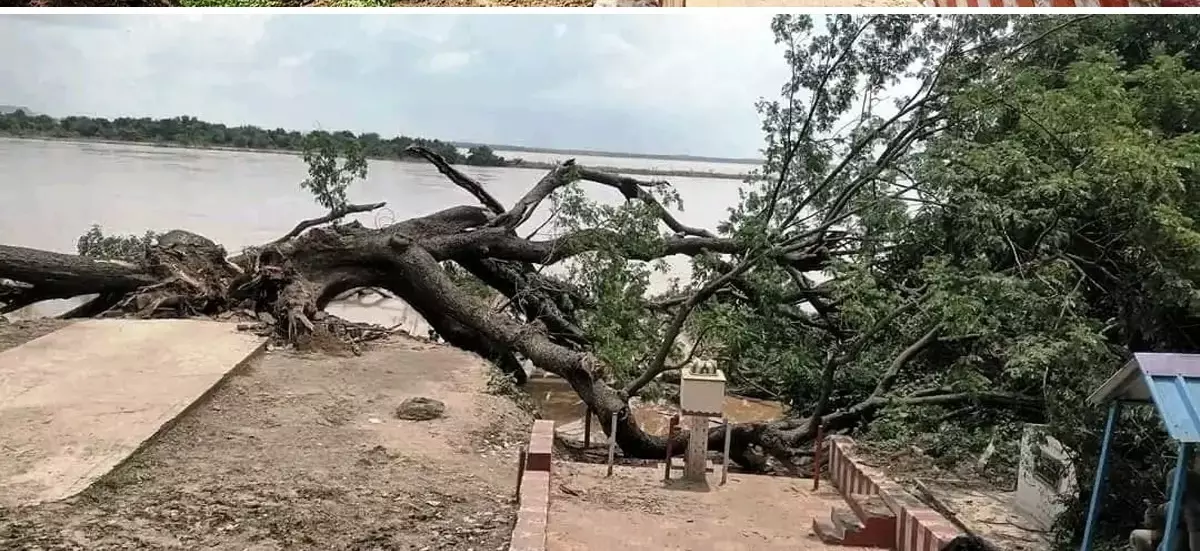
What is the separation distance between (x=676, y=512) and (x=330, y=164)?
178 cm

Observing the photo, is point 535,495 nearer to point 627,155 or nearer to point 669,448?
point 669,448

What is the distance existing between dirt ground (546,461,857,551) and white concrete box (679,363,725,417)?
24cm

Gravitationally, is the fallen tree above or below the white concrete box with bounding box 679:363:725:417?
above

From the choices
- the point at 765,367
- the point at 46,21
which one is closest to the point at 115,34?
the point at 46,21

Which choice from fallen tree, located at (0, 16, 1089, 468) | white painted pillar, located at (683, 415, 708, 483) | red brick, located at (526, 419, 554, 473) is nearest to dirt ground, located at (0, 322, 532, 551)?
red brick, located at (526, 419, 554, 473)

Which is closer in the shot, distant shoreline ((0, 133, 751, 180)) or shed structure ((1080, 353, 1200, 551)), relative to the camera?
shed structure ((1080, 353, 1200, 551))

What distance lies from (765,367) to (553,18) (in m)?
1.46

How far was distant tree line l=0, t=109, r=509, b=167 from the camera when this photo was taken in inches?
151

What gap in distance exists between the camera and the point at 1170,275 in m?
3.24

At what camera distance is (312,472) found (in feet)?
10.7

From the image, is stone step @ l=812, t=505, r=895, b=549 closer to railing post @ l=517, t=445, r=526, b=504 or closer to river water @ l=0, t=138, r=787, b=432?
railing post @ l=517, t=445, r=526, b=504

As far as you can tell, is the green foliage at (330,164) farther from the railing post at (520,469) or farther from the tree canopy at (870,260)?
the railing post at (520,469)

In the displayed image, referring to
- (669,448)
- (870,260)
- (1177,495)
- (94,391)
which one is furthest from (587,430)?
(1177,495)

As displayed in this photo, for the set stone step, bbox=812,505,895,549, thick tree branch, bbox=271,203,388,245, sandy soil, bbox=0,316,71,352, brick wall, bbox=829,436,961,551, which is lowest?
stone step, bbox=812,505,895,549
